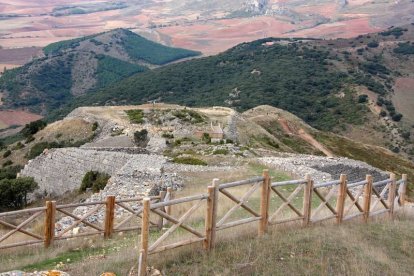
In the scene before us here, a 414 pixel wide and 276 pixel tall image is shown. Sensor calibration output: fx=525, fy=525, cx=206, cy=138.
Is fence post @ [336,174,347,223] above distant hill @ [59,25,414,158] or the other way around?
above

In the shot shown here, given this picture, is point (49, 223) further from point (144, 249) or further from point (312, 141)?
point (312, 141)

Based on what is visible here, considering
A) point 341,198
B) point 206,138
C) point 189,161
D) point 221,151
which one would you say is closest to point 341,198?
point 341,198

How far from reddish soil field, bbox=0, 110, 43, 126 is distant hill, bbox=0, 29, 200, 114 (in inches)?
100

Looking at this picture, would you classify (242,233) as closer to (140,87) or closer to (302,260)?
(302,260)

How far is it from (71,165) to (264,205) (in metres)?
18.8

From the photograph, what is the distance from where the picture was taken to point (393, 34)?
402 feet

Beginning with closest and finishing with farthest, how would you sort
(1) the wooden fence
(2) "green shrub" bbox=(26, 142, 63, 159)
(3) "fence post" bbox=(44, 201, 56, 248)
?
(1) the wooden fence < (3) "fence post" bbox=(44, 201, 56, 248) < (2) "green shrub" bbox=(26, 142, 63, 159)

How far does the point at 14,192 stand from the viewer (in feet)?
79.1

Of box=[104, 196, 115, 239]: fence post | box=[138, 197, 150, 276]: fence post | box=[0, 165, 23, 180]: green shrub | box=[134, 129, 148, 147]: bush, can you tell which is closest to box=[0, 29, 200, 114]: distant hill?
box=[0, 165, 23, 180]: green shrub

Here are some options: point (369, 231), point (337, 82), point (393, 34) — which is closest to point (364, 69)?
point (337, 82)

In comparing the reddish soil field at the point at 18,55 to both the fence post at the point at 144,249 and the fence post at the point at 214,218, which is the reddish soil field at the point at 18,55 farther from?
the fence post at the point at 144,249

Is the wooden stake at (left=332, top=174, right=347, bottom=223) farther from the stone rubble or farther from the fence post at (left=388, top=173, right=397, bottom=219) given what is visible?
the stone rubble

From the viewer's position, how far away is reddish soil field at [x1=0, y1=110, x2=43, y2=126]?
312ft

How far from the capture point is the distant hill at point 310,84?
2847 inches
